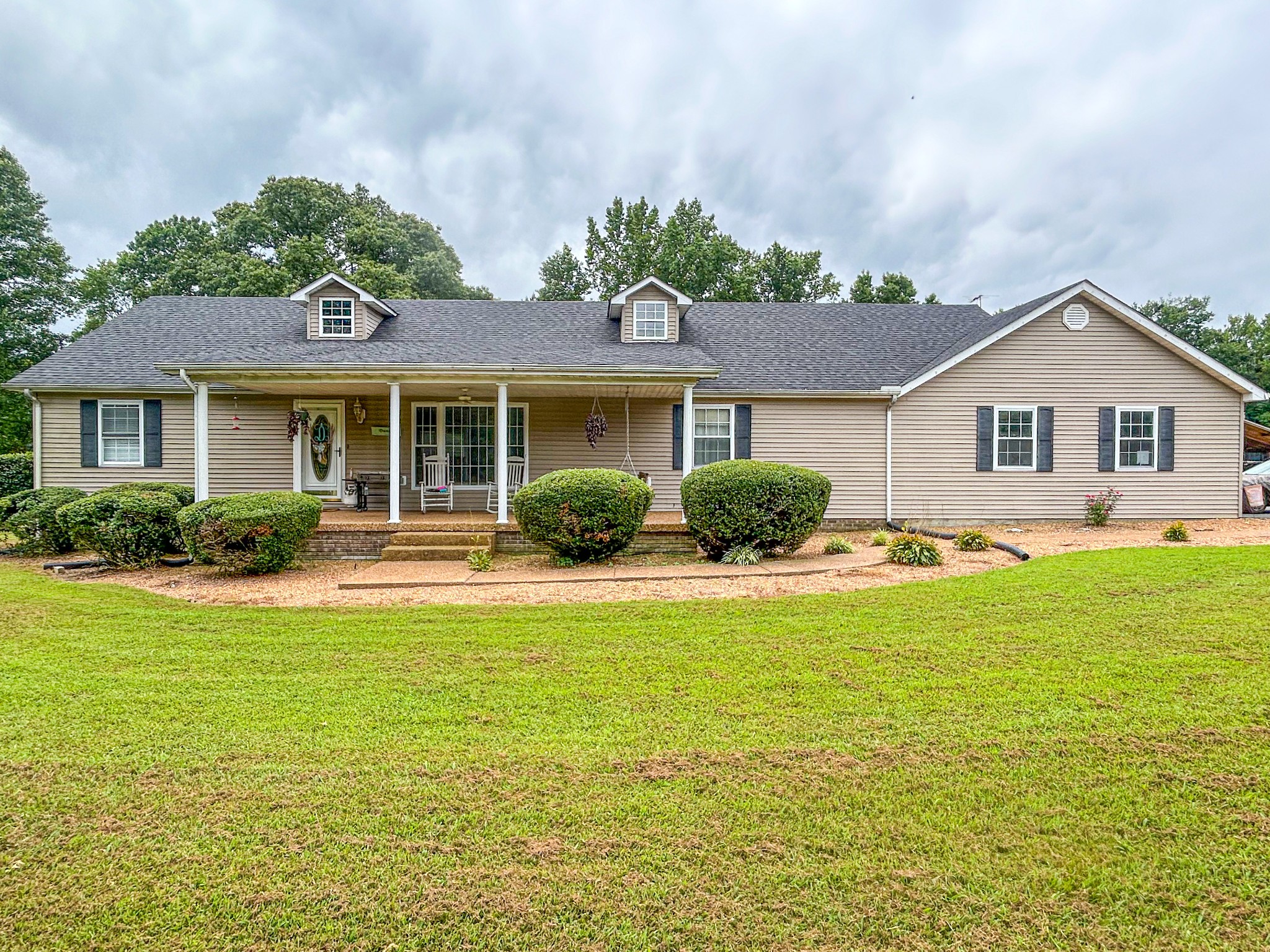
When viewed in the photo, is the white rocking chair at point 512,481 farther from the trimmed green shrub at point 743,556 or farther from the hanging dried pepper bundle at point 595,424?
the trimmed green shrub at point 743,556

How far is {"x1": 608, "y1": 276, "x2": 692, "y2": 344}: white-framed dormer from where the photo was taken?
1298 centimetres

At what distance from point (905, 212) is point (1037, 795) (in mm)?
25132

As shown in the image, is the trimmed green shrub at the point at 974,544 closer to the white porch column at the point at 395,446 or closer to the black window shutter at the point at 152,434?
the white porch column at the point at 395,446

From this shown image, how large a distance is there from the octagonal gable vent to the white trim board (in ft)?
0.74

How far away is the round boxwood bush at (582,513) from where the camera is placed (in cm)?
856

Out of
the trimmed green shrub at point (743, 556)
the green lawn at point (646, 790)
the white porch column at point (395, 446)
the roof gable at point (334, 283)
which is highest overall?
the roof gable at point (334, 283)

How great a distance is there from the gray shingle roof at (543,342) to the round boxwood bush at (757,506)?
2.44 m

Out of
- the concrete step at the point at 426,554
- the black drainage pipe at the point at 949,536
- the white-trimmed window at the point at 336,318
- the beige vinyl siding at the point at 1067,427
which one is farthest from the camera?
the white-trimmed window at the point at 336,318

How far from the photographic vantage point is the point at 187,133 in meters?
22.5

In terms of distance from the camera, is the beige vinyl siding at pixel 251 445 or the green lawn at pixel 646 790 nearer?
the green lawn at pixel 646 790

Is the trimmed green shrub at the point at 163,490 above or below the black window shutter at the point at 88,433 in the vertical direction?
below

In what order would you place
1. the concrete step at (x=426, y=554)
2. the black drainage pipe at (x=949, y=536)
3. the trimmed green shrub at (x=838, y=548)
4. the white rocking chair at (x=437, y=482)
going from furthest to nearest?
the white rocking chair at (x=437, y=482)
the trimmed green shrub at (x=838, y=548)
the concrete step at (x=426, y=554)
the black drainage pipe at (x=949, y=536)

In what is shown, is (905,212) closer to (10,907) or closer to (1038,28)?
(1038,28)

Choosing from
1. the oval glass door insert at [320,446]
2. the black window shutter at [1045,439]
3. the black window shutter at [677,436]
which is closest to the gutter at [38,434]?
the oval glass door insert at [320,446]
